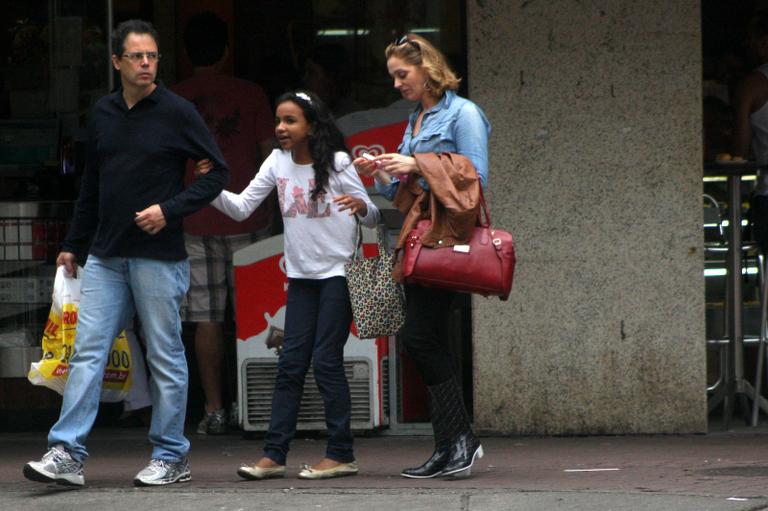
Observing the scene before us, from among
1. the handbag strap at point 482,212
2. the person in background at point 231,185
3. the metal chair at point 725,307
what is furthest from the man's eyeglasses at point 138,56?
the metal chair at point 725,307

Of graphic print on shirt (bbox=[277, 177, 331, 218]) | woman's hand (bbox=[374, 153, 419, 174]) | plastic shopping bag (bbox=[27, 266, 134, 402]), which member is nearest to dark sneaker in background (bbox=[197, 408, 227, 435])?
plastic shopping bag (bbox=[27, 266, 134, 402])

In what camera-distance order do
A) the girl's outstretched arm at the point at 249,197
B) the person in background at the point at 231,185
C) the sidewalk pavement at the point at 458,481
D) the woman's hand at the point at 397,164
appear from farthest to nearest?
the person in background at the point at 231,185, the girl's outstretched arm at the point at 249,197, the woman's hand at the point at 397,164, the sidewalk pavement at the point at 458,481

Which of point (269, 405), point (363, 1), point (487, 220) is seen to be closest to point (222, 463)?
point (269, 405)

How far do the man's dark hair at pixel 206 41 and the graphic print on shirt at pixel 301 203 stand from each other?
1.84 meters

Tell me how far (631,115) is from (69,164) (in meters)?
3.10

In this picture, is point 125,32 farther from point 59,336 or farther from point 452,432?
point 452,432

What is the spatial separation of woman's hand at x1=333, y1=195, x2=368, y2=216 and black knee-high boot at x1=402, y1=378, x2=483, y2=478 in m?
0.79

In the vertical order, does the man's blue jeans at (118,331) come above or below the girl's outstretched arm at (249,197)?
below

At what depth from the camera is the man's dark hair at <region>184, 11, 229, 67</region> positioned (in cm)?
825

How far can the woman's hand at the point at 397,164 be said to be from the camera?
6.11 meters

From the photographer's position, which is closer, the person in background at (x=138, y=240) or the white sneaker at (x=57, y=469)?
the white sneaker at (x=57, y=469)

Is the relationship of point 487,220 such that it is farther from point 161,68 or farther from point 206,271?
point 161,68

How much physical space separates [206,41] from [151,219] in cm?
233

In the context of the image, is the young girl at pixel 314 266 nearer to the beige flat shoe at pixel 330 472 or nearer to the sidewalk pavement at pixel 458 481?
the beige flat shoe at pixel 330 472
